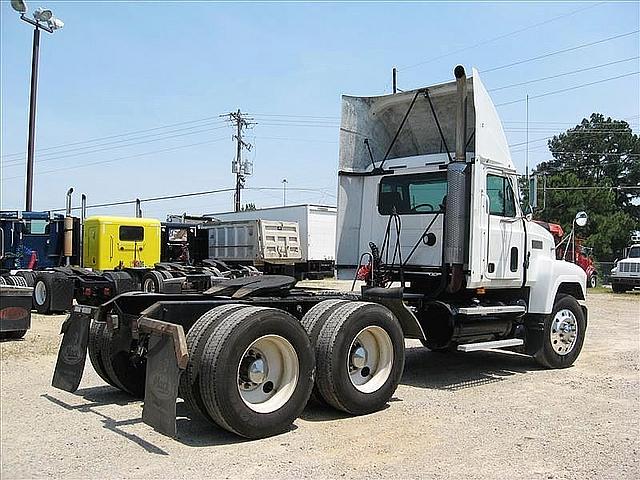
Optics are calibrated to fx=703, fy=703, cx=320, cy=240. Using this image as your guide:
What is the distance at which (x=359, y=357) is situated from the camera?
7.15 meters

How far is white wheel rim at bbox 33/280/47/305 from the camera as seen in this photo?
16.0 m

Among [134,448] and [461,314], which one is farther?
[461,314]

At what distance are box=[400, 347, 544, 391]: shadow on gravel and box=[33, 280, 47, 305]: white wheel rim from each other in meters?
8.87

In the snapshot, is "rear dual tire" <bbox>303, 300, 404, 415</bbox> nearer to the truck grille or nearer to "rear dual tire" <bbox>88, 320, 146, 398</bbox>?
"rear dual tire" <bbox>88, 320, 146, 398</bbox>

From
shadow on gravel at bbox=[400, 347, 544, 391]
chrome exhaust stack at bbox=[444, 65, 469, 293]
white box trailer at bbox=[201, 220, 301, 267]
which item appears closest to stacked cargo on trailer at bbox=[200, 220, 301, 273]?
white box trailer at bbox=[201, 220, 301, 267]

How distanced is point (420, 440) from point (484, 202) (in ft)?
12.1

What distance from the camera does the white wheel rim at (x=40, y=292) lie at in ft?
52.5

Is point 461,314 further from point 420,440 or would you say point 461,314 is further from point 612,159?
point 612,159

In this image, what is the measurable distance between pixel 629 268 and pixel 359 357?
28.4 m

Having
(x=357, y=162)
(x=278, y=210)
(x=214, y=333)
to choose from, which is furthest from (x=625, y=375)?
(x=278, y=210)

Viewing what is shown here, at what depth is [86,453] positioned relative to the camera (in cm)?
554

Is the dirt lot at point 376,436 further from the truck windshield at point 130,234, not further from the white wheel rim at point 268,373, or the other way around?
the truck windshield at point 130,234

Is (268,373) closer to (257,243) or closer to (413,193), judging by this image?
→ (413,193)

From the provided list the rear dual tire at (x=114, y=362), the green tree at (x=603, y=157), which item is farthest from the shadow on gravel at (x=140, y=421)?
the green tree at (x=603, y=157)
